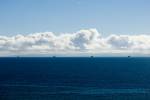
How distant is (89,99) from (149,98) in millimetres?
13677

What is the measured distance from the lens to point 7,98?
9594 centimetres

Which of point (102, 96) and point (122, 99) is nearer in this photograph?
point (122, 99)

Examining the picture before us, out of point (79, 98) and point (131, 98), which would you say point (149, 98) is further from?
point (79, 98)

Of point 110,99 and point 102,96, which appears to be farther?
point 102,96

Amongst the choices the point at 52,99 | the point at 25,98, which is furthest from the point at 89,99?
the point at 25,98

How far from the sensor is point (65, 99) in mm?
94188

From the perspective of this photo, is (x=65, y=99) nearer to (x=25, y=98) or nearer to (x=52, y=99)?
(x=52, y=99)

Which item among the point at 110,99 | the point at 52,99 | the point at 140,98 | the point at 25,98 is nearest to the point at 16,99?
the point at 25,98

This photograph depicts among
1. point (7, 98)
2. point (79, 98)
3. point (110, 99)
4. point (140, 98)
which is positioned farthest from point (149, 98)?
point (7, 98)

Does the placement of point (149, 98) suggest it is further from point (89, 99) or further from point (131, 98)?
point (89, 99)

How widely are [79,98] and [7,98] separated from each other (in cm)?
1668

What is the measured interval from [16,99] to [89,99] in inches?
659

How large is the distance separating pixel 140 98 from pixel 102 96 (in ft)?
36.2

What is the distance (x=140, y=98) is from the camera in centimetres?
9594
